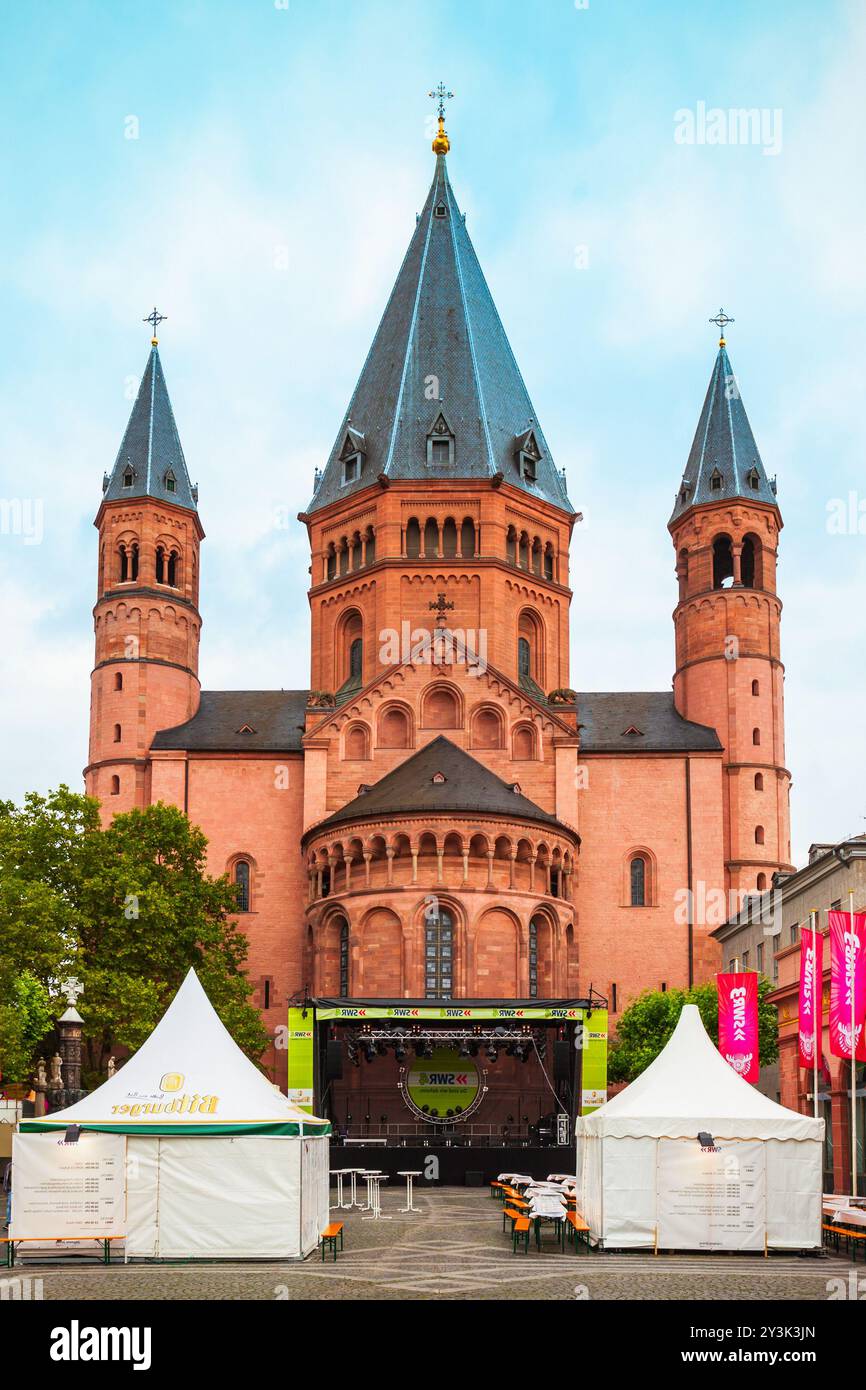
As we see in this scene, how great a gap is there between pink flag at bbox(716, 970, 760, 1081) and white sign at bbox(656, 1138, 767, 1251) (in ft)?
44.6

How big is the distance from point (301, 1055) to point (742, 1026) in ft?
42.2

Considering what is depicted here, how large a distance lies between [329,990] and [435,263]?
36.9 meters

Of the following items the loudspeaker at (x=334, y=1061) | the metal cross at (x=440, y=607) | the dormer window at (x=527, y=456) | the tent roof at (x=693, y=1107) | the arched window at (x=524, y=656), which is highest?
the dormer window at (x=527, y=456)

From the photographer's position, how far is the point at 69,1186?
23.7 meters

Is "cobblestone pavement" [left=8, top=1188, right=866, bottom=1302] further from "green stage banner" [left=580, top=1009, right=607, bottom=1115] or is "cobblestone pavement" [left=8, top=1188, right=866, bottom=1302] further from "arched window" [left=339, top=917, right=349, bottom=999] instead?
"arched window" [left=339, top=917, right=349, bottom=999]

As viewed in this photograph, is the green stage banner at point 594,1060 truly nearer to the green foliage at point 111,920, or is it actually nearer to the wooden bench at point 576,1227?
the green foliage at point 111,920

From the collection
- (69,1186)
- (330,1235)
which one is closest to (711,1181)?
(330,1235)

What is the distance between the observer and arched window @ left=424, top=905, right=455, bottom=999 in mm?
57344

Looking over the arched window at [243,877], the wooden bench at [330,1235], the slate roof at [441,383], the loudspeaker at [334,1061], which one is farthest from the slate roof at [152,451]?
the wooden bench at [330,1235]

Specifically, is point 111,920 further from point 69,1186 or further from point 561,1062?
point 69,1186

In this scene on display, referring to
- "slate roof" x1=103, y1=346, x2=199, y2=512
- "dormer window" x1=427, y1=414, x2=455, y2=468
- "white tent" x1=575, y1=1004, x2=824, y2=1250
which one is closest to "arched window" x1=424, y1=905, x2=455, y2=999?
"dormer window" x1=427, y1=414, x2=455, y2=468

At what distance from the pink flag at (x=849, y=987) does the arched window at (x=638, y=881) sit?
3533 centimetres

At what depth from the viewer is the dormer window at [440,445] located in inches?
2844

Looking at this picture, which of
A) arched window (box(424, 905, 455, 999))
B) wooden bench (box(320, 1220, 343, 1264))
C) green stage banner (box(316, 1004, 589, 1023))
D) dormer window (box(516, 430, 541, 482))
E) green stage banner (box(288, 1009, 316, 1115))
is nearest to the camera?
wooden bench (box(320, 1220, 343, 1264))
